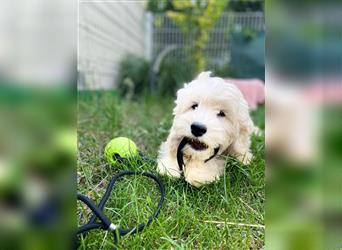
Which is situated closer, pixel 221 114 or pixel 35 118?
pixel 35 118

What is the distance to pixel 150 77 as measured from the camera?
16.3 ft

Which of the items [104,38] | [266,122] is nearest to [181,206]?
[266,122]

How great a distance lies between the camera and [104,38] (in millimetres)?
4426

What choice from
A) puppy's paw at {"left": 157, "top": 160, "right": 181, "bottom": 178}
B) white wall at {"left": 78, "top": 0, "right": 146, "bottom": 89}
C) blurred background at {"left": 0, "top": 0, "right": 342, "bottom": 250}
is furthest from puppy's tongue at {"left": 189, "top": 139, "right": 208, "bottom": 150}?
white wall at {"left": 78, "top": 0, "right": 146, "bottom": 89}

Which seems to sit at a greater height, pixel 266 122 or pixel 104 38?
pixel 104 38

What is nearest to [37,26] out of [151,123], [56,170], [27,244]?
[56,170]

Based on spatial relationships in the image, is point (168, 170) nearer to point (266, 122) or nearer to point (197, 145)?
point (197, 145)

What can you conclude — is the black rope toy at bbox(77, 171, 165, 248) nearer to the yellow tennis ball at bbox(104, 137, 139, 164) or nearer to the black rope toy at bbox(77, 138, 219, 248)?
the black rope toy at bbox(77, 138, 219, 248)

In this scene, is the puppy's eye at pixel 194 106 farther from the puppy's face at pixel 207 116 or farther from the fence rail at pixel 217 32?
the fence rail at pixel 217 32

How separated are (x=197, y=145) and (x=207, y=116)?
11 cm

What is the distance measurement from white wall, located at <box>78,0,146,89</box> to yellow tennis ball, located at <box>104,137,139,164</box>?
1.27 m

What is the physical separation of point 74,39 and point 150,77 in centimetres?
442

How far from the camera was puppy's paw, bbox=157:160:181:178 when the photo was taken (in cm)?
135

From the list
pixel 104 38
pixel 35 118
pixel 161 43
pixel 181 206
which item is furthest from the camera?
pixel 161 43
